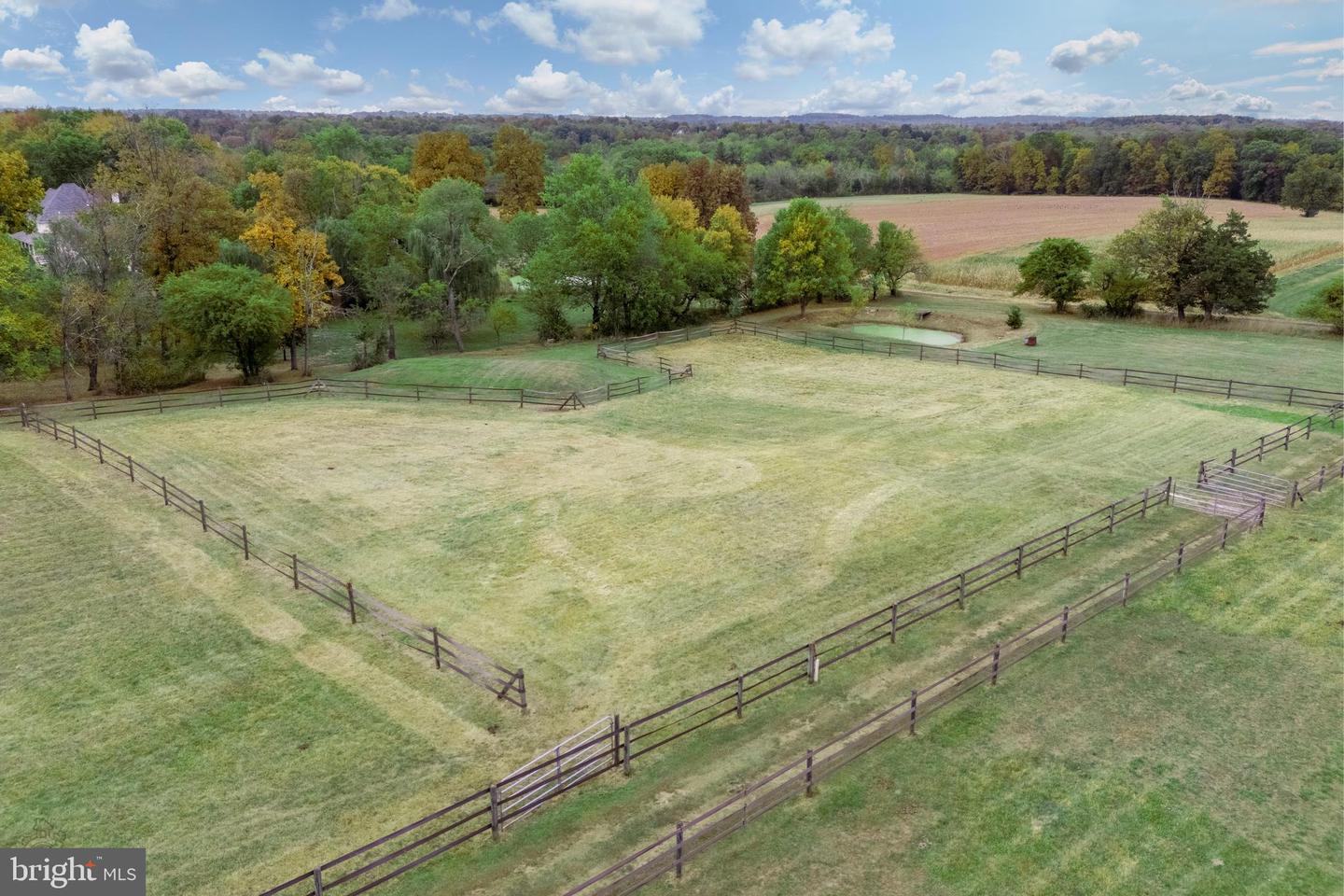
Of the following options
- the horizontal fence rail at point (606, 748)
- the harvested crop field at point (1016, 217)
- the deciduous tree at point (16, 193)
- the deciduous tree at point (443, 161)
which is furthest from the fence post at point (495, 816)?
the deciduous tree at point (443, 161)

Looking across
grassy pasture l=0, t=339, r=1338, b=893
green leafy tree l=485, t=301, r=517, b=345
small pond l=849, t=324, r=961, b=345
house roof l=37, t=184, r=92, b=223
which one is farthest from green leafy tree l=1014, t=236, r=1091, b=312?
house roof l=37, t=184, r=92, b=223

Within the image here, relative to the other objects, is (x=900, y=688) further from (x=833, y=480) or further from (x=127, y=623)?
(x=127, y=623)

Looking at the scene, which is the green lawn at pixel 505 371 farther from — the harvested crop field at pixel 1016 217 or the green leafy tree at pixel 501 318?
the harvested crop field at pixel 1016 217

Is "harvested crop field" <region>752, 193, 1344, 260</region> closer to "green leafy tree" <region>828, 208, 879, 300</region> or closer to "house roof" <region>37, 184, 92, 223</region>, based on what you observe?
"green leafy tree" <region>828, 208, 879, 300</region>

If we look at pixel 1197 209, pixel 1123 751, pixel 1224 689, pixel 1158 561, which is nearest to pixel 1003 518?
pixel 1158 561

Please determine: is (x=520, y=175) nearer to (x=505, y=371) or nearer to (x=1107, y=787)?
(x=505, y=371)

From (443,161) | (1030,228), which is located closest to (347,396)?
(443,161)

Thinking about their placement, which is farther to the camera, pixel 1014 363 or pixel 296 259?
pixel 296 259
